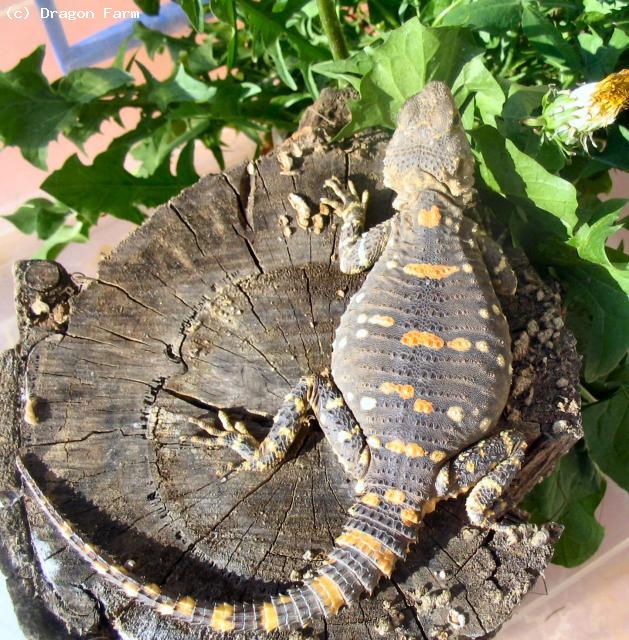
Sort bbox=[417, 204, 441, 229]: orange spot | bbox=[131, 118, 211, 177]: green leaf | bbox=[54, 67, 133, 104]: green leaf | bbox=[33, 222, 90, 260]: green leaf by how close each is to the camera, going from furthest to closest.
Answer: bbox=[33, 222, 90, 260]: green leaf < bbox=[131, 118, 211, 177]: green leaf < bbox=[54, 67, 133, 104]: green leaf < bbox=[417, 204, 441, 229]: orange spot

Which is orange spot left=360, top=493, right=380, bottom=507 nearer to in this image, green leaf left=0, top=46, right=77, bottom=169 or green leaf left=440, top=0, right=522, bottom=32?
green leaf left=440, top=0, right=522, bottom=32

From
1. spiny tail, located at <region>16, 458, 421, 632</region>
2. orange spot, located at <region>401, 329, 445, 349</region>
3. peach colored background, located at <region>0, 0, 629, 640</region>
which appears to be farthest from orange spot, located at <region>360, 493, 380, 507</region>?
peach colored background, located at <region>0, 0, 629, 640</region>

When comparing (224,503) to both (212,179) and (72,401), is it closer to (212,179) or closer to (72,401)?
(72,401)

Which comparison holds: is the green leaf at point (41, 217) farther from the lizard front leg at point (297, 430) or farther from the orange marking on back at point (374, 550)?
the orange marking on back at point (374, 550)

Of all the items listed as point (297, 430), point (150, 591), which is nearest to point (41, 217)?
point (297, 430)

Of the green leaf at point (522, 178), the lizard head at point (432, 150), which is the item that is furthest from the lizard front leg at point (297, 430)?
the green leaf at point (522, 178)
